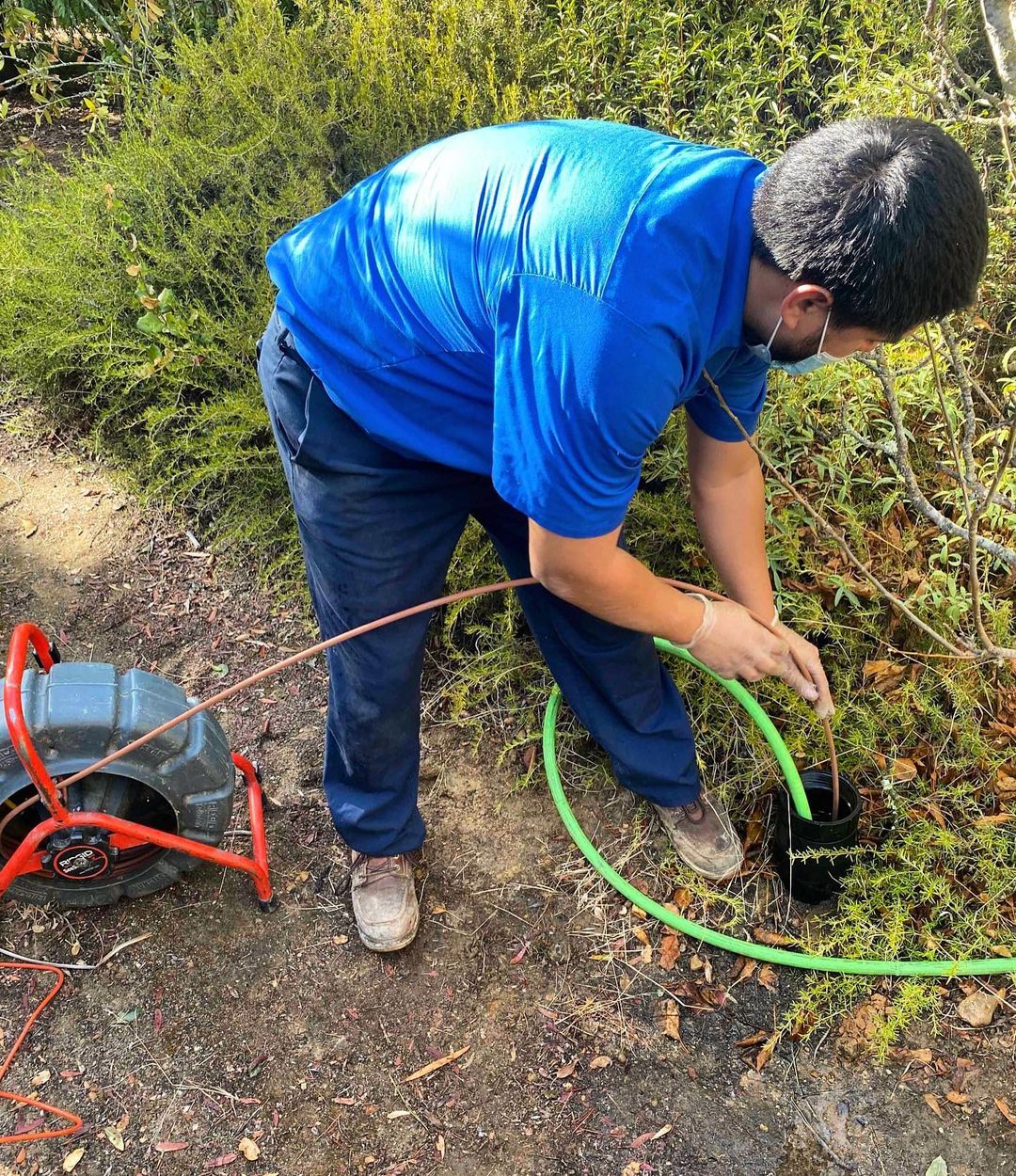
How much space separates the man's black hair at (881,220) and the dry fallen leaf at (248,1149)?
210 cm

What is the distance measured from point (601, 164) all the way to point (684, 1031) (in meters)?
1.95

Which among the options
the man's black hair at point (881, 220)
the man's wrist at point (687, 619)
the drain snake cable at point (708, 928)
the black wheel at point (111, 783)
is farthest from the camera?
the black wheel at point (111, 783)

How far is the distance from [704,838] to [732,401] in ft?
4.03

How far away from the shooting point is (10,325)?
383cm

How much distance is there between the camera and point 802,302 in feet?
4.85

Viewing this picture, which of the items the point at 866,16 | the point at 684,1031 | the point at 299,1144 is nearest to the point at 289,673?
the point at 299,1144

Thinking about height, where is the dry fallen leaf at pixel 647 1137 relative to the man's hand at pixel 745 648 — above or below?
below

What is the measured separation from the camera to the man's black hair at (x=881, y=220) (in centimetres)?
136

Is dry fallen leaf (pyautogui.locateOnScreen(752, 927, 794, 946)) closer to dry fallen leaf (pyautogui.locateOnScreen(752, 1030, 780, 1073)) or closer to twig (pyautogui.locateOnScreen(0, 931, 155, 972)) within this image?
dry fallen leaf (pyautogui.locateOnScreen(752, 1030, 780, 1073))

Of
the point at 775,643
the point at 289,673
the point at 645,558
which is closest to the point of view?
the point at 775,643

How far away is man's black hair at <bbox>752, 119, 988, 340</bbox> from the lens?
1.36 metres

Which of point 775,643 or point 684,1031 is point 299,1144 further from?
point 775,643

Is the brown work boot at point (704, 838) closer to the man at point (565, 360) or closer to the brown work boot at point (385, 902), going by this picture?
the man at point (565, 360)

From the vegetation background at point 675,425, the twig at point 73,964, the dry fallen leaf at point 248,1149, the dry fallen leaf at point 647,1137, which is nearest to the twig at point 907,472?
the vegetation background at point 675,425
